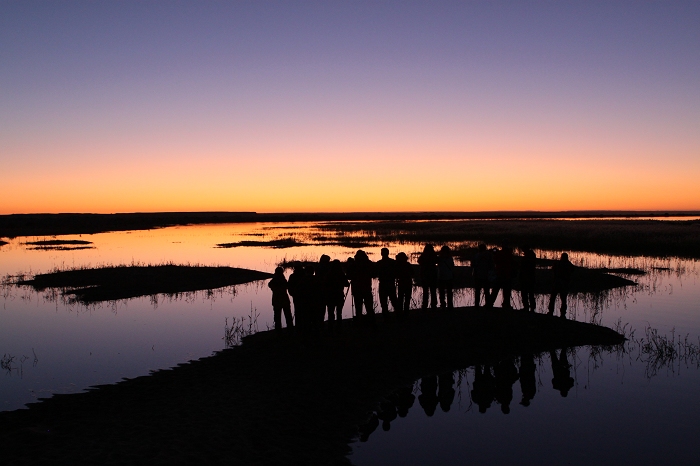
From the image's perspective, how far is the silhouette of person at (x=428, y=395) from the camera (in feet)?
32.4

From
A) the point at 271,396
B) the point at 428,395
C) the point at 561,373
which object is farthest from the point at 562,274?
the point at 271,396

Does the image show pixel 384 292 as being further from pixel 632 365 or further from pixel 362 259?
pixel 632 365

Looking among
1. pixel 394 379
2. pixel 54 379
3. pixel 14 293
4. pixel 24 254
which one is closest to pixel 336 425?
pixel 394 379

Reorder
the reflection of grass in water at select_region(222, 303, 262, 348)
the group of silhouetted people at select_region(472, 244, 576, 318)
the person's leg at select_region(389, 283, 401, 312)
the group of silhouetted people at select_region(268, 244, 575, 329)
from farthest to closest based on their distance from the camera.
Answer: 1. the group of silhouetted people at select_region(472, 244, 576, 318)
2. the person's leg at select_region(389, 283, 401, 312)
3. the reflection of grass in water at select_region(222, 303, 262, 348)
4. the group of silhouetted people at select_region(268, 244, 575, 329)

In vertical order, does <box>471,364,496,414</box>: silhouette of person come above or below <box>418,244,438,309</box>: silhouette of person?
below

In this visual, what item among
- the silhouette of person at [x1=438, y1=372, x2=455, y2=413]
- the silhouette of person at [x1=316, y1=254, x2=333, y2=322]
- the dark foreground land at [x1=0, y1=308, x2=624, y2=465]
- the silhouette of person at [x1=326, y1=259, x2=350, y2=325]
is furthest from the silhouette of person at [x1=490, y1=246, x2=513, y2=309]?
the silhouette of person at [x1=316, y1=254, x2=333, y2=322]

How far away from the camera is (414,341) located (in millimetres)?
13094

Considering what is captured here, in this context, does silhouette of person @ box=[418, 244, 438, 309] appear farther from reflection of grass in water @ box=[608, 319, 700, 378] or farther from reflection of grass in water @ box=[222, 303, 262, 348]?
reflection of grass in water @ box=[222, 303, 262, 348]

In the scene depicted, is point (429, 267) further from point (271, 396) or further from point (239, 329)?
point (271, 396)

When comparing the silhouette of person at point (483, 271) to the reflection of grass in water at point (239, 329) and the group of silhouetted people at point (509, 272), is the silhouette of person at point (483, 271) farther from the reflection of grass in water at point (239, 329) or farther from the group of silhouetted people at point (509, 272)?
the reflection of grass in water at point (239, 329)

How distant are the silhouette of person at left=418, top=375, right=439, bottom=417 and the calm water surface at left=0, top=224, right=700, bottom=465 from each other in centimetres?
2

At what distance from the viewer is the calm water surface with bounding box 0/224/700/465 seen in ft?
27.1

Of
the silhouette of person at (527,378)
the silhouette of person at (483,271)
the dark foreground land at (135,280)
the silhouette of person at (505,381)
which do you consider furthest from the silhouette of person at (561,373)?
the dark foreground land at (135,280)

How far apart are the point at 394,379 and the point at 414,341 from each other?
2274 millimetres
